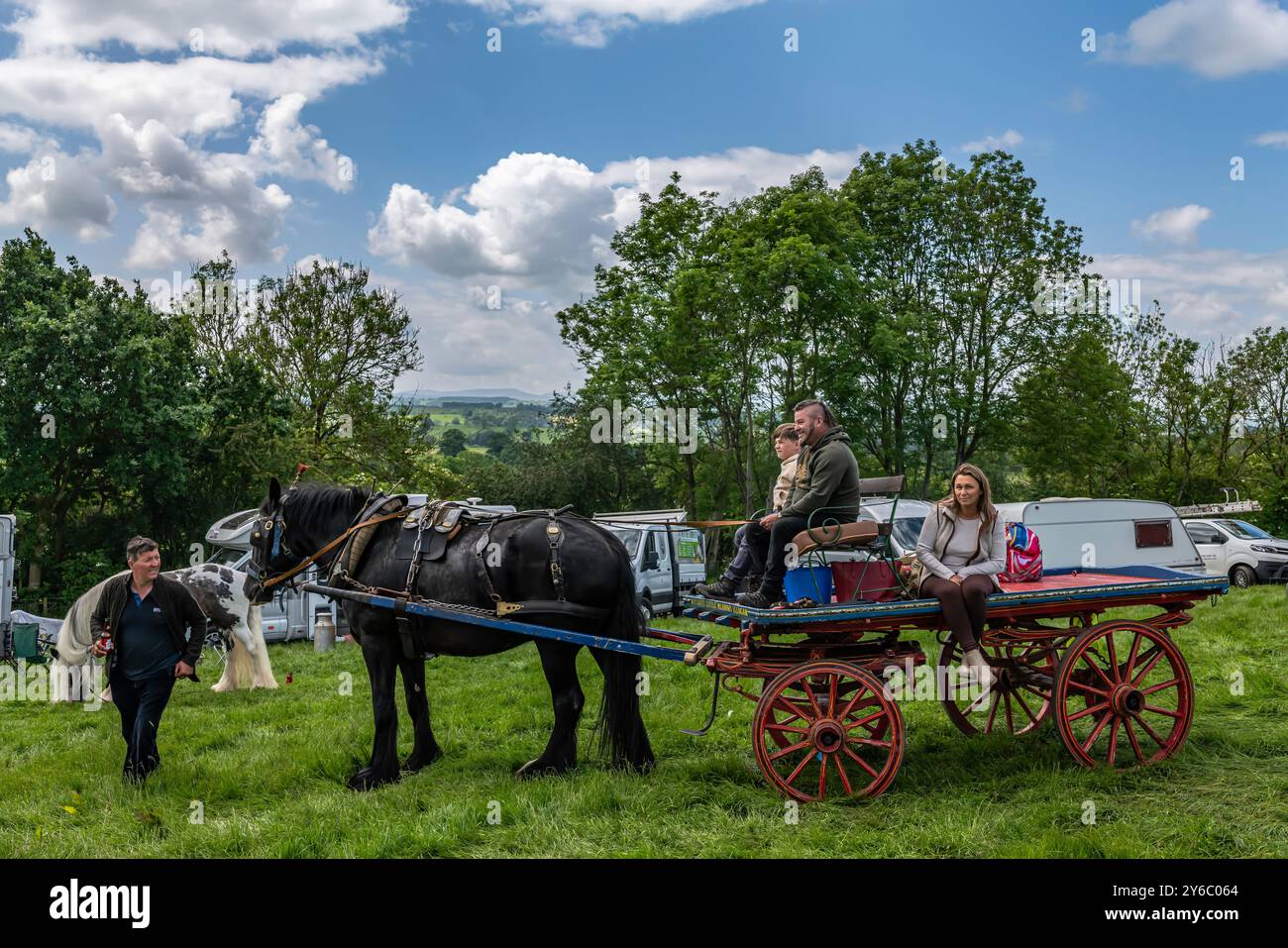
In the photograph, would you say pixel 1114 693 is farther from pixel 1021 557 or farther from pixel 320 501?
pixel 320 501

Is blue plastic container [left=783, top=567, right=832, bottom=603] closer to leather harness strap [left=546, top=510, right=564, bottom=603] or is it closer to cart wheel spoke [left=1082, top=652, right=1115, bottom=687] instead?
leather harness strap [left=546, top=510, right=564, bottom=603]

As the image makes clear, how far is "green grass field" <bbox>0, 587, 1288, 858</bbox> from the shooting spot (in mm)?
5207

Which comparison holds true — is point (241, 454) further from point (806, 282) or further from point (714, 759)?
point (714, 759)

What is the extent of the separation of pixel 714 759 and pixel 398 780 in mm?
2261

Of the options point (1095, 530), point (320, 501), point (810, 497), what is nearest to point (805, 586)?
point (810, 497)

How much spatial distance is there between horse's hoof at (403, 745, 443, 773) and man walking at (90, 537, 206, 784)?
1693 millimetres

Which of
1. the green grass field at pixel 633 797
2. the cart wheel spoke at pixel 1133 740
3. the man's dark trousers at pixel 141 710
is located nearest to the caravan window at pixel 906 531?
the green grass field at pixel 633 797

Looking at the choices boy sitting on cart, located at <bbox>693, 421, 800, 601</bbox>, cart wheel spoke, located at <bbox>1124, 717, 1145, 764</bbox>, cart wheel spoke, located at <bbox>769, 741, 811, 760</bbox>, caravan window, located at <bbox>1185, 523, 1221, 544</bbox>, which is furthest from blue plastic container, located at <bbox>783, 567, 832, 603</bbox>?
caravan window, located at <bbox>1185, 523, 1221, 544</bbox>

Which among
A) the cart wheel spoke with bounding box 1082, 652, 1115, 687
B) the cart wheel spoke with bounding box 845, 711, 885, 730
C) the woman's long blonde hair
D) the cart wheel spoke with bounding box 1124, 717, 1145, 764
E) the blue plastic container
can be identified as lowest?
the cart wheel spoke with bounding box 1124, 717, 1145, 764

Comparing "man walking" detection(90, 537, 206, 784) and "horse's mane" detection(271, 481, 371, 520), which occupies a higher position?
"horse's mane" detection(271, 481, 371, 520)

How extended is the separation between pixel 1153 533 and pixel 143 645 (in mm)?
15478

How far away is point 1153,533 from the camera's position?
16516mm
